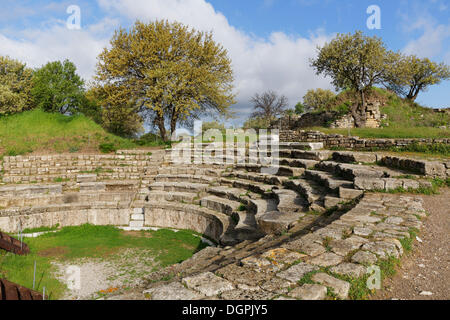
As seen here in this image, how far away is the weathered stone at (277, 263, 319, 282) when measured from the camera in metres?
2.88

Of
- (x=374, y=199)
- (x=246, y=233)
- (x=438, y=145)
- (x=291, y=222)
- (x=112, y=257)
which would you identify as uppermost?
(x=438, y=145)

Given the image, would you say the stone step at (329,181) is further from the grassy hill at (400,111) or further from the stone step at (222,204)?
the grassy hill at (400,111)

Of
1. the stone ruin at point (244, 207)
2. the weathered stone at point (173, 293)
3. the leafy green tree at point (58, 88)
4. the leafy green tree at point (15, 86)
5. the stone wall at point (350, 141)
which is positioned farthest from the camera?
the leafy green tree at point (58, 88)

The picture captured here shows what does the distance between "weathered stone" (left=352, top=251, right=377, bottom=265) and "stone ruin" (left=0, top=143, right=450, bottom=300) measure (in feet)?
0.04

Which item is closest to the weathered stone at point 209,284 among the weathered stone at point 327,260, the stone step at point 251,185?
the weathered stone at point 327,260

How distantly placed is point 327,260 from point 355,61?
1886 centimetres

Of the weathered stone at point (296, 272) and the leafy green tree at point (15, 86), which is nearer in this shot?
the weathered stone at point (296, 272)

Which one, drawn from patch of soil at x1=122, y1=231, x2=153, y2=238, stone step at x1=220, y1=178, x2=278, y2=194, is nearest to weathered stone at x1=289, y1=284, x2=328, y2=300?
stone step at x1=220, y1=178, x2=278, y2=194

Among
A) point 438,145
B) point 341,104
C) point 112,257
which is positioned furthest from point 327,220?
point 341,104

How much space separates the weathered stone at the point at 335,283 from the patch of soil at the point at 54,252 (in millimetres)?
6787

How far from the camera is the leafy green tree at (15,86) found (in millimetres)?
17406

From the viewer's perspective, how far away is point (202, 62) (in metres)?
18.8

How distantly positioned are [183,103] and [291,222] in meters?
13.5

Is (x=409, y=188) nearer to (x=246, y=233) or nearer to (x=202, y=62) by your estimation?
(x=246, y=233)
